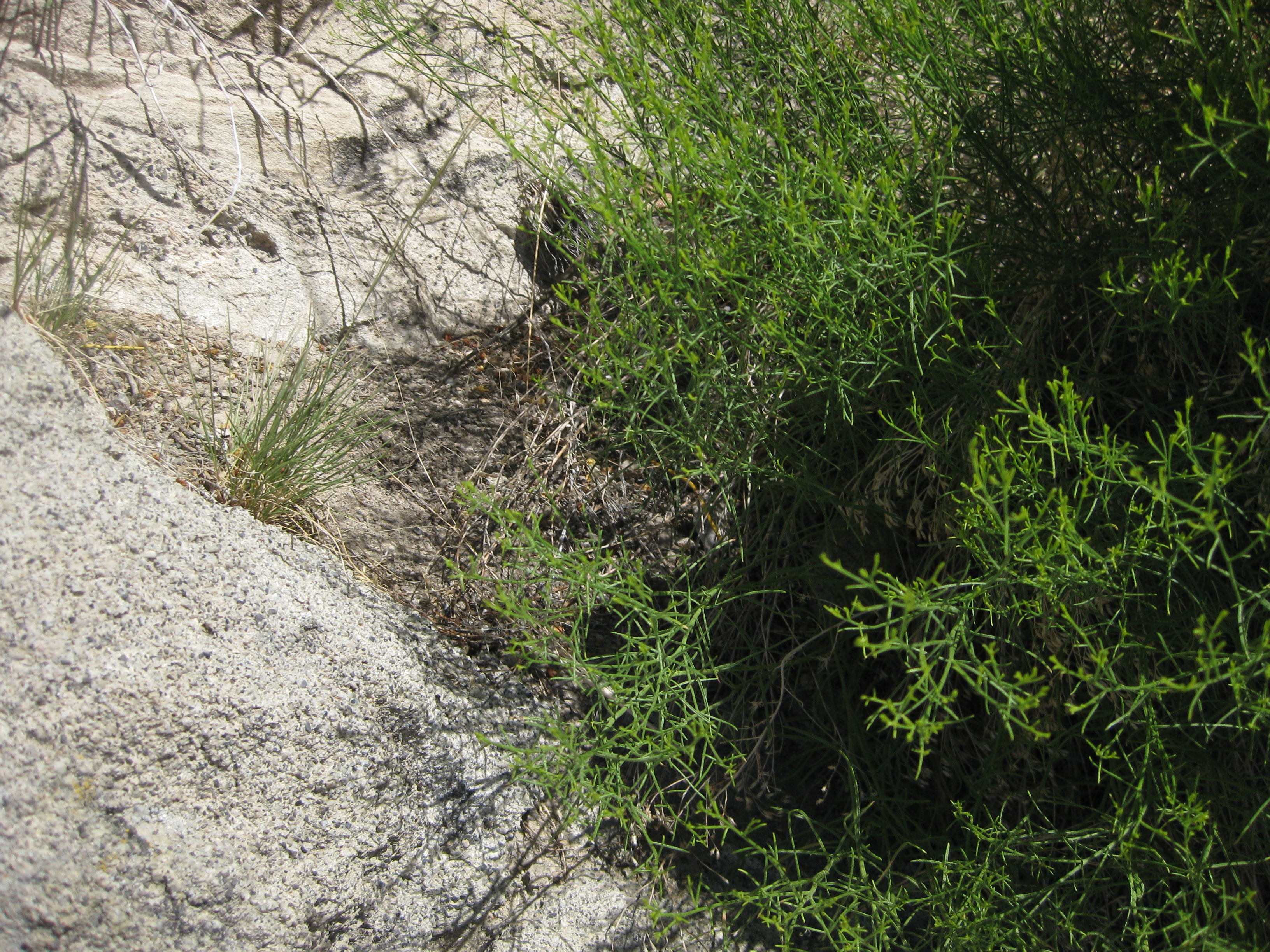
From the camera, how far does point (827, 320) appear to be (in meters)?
1.44

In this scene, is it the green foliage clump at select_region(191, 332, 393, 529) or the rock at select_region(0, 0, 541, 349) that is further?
the rock at select_region(0, 0, 541, 349)

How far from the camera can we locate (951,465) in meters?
1.57

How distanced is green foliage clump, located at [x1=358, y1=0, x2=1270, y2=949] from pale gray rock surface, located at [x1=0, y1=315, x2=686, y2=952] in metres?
0.25

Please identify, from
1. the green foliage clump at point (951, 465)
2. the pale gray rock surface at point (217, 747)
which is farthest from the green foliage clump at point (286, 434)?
the green foliage clump at point (951, 465)

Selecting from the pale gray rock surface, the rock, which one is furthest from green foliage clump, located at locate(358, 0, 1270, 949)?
the rock

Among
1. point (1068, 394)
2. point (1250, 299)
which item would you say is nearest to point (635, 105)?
point (1068, 394)

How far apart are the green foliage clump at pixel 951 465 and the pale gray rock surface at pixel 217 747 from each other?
0.25m

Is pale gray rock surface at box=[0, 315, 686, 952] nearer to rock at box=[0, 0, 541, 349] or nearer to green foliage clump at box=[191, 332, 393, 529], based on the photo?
green foliage clump at box=[191, 332, 393, 529]

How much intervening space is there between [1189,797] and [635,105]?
1.59 m

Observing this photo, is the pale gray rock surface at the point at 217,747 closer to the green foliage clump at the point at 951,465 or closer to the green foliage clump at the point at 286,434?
the green foliage clump at the point at 286,434

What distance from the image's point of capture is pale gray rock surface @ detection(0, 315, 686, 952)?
55.1 inches

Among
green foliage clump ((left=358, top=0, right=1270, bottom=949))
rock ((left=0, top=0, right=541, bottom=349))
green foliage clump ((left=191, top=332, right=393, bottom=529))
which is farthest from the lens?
rock ((left=0, top=0, right=541, bottom=349))

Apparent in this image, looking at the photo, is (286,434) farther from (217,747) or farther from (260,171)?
(260,171)

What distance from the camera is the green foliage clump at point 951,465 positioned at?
1.37 m
